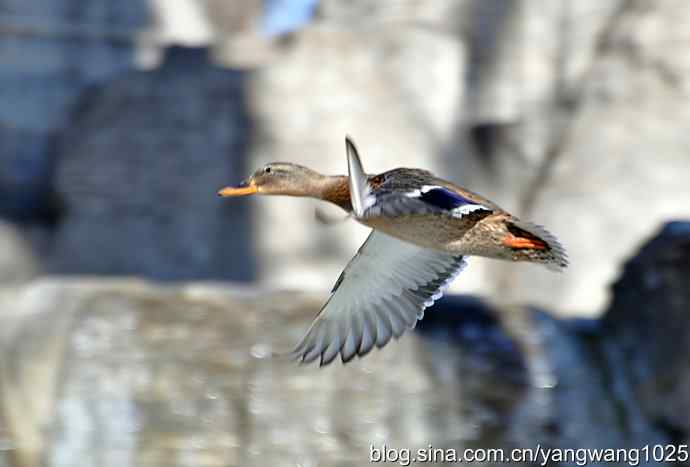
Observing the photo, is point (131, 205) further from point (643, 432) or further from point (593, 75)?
point (643, 432)

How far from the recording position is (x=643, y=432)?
5.03 m

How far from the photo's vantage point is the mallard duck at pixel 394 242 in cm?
303

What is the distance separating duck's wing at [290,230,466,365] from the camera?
12.1ft

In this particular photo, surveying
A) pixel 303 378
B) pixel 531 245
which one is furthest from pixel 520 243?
pixel 303 378

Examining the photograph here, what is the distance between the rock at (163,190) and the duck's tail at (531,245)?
12.9 feet

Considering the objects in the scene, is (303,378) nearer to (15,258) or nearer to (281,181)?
(281,181)

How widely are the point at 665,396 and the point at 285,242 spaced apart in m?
2.73

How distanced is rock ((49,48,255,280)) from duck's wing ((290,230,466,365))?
340cm

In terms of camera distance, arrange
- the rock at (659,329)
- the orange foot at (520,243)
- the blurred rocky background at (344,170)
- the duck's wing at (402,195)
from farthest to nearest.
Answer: the blurred rocky background at (344,170)
the rock at (659,329)
the orange foot at (520,243)
the duck's wing at (402,195)

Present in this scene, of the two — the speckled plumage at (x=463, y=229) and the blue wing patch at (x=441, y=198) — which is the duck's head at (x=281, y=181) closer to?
the speckled plumage at (x=463, y=229)

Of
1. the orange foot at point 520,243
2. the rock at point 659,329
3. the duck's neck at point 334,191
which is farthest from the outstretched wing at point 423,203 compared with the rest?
the rock at point 659,329

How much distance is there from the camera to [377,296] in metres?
3.80

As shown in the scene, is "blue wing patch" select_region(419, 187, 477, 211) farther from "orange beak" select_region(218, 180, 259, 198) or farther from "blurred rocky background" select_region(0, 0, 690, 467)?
"blurred rocky background" select_region(0, 0, 690, 467)

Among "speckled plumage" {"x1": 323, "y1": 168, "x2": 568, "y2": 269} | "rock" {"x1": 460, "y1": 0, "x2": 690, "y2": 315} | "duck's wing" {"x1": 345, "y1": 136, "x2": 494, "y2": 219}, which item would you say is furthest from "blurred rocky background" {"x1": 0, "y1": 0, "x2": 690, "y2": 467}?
"duck's wing" {"x1": 345, "y1": 136, "x2": 494, "y2": 219}
